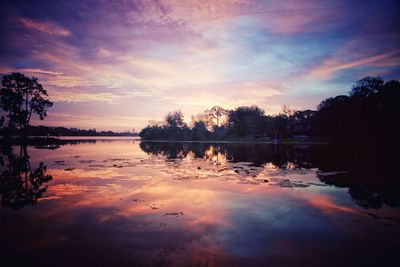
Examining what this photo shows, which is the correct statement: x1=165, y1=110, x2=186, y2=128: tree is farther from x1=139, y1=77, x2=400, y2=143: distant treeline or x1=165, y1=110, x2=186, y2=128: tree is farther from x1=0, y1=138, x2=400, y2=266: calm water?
x1=0, y1=138, x2=400, y2=266: calm water

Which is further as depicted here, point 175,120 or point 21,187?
point 175,120

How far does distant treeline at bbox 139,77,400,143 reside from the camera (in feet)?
190

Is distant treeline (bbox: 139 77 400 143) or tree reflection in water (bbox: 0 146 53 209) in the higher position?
distant treeline (bbox: 139 77 400 143)

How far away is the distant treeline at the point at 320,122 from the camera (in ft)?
190

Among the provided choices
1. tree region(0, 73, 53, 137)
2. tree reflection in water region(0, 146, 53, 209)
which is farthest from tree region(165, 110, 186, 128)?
tree reflection in water region(0, 146, 53, 209)

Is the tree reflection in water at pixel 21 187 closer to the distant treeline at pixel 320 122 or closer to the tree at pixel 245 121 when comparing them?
the distant treeline at pixel 320 122

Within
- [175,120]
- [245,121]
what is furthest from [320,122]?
[175,120]

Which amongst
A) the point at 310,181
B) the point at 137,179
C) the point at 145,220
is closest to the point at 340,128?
the point at 310,181

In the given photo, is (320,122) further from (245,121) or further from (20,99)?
(20,99)

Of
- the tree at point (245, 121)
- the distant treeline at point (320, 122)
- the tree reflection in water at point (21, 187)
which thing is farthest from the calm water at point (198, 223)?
the tree at point (245, 121)

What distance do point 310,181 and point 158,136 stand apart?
460ft

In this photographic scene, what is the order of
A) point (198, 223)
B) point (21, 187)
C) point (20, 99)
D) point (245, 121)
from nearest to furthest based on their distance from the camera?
1. point (198, 223)
2. point (21, 187)
3. point (20, 99)
4. point (245, 121)

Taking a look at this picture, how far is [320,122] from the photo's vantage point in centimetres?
8856

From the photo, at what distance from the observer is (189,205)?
36.4 feet
